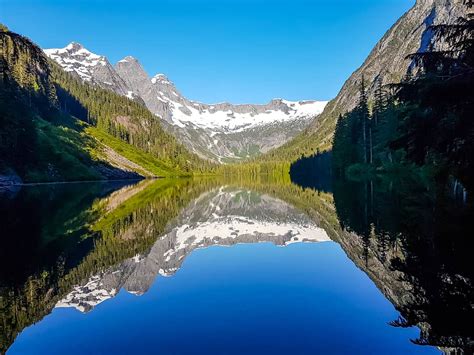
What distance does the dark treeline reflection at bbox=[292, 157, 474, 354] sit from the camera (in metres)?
9.44

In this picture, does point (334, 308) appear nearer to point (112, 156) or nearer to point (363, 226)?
point (363, 226)

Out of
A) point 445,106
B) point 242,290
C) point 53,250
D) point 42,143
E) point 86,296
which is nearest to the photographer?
point 86,296

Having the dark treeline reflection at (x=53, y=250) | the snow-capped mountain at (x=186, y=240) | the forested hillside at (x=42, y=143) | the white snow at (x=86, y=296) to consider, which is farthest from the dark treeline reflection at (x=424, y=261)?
the forested hillside at (x=42, y=143)

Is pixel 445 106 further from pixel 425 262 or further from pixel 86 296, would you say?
pixel 86 296

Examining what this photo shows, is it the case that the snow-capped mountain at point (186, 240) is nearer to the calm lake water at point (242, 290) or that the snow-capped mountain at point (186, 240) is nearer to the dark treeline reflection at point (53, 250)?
the calm lake water at point (242, 290)

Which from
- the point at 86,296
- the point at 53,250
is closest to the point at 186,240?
the point at 53,250

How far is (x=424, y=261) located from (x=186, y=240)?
1343cm

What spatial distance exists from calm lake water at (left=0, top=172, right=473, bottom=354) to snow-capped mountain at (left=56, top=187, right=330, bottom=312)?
0.11m

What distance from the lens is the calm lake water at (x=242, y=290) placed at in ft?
31.2

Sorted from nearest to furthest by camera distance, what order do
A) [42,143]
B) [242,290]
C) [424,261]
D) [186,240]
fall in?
[242,290] < [424,261] < [186,240] < [42,143]

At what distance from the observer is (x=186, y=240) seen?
79.8ft

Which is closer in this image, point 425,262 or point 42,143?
point 425,262

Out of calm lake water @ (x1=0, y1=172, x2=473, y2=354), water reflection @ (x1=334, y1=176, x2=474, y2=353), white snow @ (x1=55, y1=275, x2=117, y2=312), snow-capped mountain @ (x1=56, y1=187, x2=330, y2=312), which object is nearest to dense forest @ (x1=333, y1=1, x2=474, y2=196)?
water reflection @ (x1=334, y1=176, x2=474, y2=353)

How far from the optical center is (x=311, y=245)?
2267 cm
